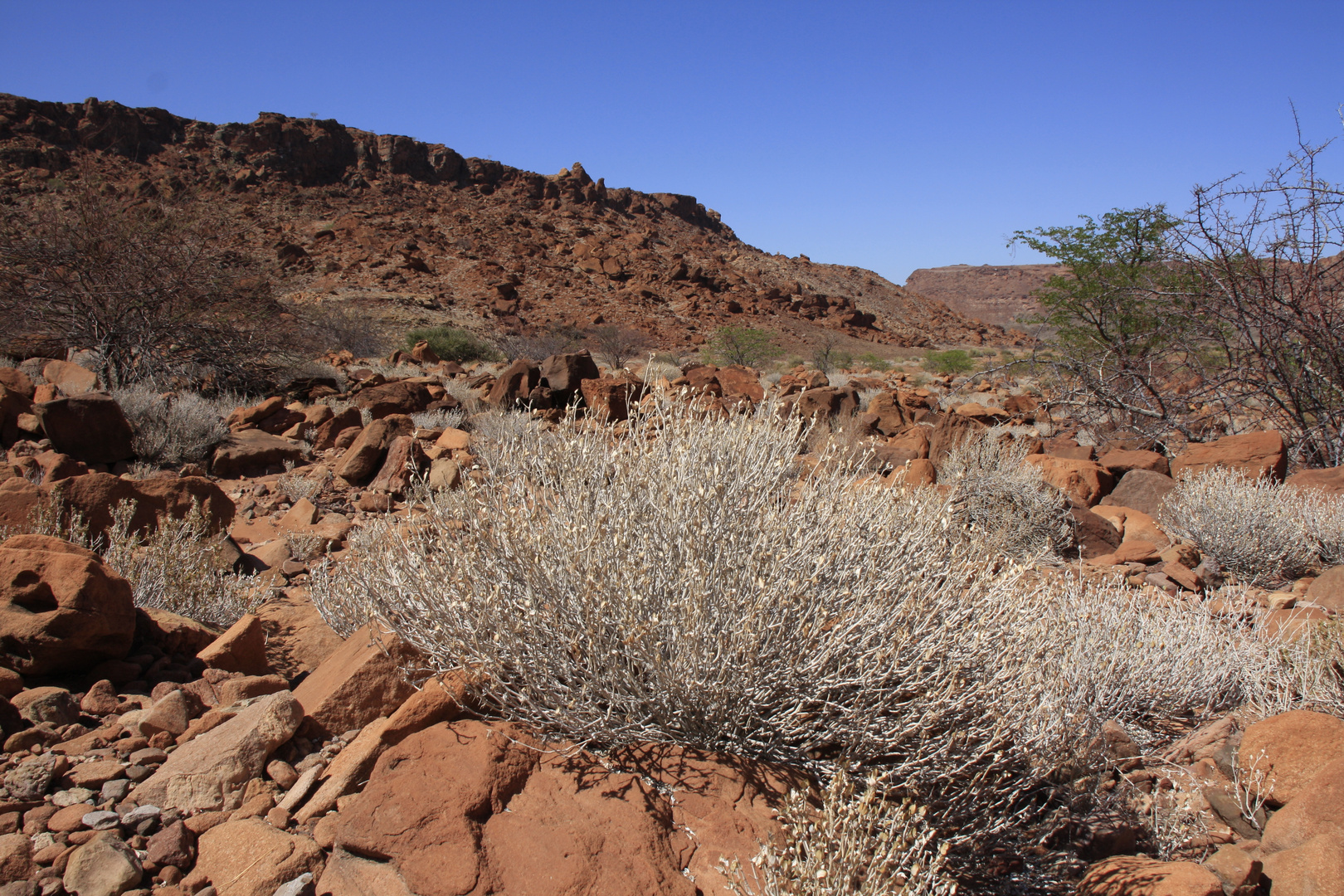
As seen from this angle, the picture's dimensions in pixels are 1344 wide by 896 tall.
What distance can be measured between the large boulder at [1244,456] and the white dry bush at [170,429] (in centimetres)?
810

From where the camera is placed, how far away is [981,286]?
87688mm

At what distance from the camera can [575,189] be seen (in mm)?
45844

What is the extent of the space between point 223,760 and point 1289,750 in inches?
125

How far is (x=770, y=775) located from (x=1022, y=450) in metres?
5.00

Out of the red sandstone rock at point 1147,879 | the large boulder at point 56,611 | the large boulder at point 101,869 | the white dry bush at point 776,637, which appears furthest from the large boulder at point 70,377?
the red sandstone rock at point 1147,879

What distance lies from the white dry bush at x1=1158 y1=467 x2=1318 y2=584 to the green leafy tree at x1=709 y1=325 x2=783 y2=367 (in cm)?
1473

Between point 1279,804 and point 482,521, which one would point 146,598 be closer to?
point 482,521

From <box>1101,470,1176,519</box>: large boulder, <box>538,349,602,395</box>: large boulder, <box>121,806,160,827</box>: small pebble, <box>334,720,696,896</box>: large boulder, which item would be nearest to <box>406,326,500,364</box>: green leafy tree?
<box>538,349,602,395</box>: large boulder

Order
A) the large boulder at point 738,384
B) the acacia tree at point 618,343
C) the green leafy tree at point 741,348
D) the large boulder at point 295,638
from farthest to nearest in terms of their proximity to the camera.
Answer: the acacia tree at point 618,343
the green leafy tree at point 741,348
the large boulder at point 738,384
the large boulder at point 295,638

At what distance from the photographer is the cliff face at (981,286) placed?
3140 inches

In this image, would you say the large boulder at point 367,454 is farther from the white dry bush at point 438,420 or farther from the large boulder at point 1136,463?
the large boulder at point 1136,463

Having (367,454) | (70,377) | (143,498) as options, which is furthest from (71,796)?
(70,377)

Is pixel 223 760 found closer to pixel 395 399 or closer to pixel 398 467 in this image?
pixel 398 467

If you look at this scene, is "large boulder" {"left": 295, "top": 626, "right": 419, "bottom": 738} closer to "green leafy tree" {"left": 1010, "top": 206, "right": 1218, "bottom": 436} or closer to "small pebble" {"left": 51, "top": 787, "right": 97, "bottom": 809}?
"small pebble" {"left": 51, "top": 787, "right": 97, "bottom": 809}
